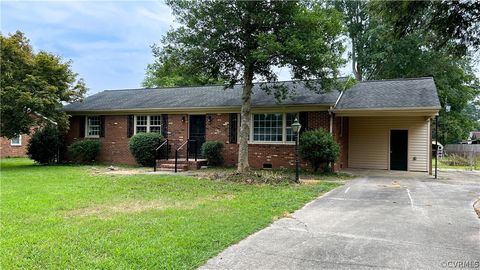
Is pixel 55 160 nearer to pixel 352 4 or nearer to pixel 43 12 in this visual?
pixel 43 12

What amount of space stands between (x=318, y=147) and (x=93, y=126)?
38.3ft

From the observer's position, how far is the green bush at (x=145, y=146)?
1551 centimetres

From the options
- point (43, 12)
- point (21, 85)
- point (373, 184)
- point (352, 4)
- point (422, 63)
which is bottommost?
point (373, 184)

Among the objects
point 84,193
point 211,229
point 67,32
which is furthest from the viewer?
point 67,32

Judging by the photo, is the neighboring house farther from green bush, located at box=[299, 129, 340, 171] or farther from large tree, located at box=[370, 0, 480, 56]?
large tree, located at box=[370, 0, 480, 56]

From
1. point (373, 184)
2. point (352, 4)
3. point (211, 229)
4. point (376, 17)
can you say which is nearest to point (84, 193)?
point (211, 229)

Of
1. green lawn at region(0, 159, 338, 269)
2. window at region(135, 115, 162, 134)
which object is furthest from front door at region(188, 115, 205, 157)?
green lawn at region(0, 159, 338, 269)

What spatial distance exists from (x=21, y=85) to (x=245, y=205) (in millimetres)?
12670

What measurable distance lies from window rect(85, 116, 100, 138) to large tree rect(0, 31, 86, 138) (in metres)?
1.68

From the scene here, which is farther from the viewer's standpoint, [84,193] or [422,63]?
[422,63]

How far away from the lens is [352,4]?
101 ft

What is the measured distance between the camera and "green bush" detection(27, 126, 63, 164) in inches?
672

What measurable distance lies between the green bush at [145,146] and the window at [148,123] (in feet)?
2.90

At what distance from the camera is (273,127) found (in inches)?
570
